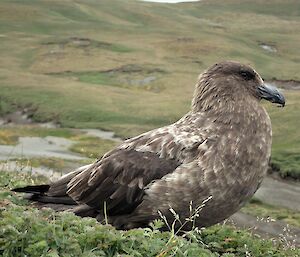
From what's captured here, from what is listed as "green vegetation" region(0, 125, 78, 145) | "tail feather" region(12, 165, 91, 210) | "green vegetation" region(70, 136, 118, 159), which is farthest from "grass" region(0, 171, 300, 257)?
"green vegetation" region(0, 125, 78, 145)

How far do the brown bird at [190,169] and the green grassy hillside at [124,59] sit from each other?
3069cm

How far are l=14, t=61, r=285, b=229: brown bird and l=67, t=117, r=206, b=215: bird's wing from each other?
0.04 ft

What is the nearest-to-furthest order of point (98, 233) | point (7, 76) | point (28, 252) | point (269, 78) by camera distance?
point (28, 252) → point (98, 233) → point (7, 76) → point (269, 78)

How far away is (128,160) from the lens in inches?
328

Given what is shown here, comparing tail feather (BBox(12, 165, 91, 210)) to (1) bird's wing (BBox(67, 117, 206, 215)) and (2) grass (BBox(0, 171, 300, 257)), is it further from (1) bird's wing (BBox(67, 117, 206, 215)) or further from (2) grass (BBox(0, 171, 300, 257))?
(2) grass (BBox(0, 171, 300, 257))

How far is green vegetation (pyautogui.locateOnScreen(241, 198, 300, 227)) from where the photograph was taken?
102ft

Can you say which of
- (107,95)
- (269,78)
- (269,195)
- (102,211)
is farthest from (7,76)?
(102,211)

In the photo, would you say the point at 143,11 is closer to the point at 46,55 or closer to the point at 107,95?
the point at 46,55

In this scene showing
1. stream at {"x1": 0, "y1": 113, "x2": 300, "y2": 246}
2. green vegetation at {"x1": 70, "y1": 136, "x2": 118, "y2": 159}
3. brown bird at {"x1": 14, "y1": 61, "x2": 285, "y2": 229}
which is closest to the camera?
brown bird at {"x1": 14, "y1": 61, "x2": 285, "y2": 229}

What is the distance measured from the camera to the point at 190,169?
311 inches

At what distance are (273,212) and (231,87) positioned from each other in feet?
80.0

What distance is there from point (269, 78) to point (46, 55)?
37.5 m

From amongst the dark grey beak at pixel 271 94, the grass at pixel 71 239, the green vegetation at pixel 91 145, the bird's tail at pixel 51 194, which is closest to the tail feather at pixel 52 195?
the bird's tail at pixel 51 194

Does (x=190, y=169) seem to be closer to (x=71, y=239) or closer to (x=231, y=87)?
(x=231, y=87)
